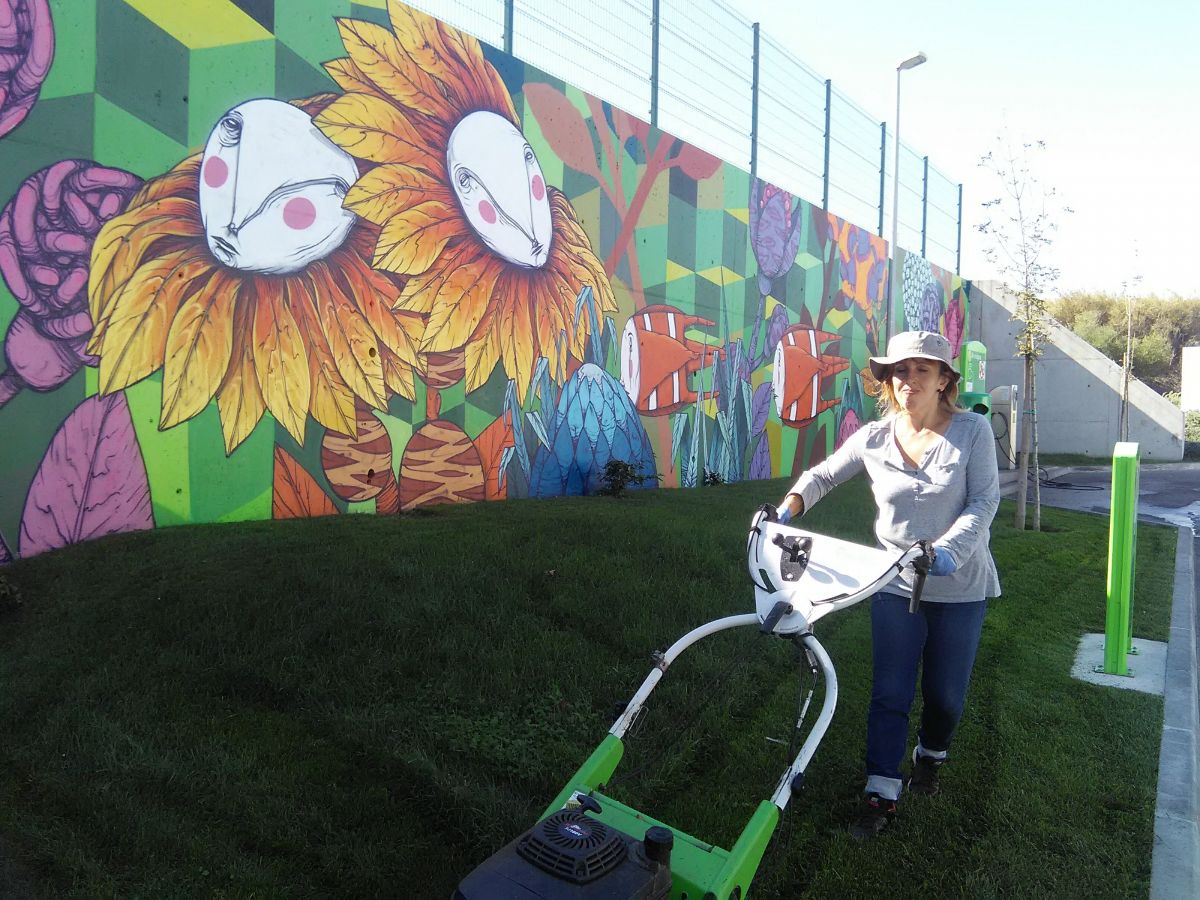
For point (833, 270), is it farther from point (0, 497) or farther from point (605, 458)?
point (0, 497)

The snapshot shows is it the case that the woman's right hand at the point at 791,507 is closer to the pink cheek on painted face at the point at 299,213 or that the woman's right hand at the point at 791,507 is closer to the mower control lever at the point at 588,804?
the mower control lever at the point at 588,804

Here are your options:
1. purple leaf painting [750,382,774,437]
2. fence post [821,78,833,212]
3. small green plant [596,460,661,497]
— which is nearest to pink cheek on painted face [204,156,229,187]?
small green plant [596,460,661,497]

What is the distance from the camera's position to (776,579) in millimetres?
2639

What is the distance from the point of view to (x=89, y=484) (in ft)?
18.7

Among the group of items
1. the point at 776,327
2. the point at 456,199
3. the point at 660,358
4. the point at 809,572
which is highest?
the point at 456,199

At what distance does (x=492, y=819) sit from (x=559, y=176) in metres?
7.71

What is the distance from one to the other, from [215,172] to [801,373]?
10.9 m

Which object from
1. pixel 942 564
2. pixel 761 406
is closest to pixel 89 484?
pixel 942 564

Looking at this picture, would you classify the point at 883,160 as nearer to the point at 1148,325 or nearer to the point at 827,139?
the point at 827,139

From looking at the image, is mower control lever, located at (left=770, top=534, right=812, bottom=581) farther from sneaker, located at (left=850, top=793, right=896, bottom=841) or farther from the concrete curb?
the concrete curb

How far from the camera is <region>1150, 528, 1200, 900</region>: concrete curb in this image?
288cm

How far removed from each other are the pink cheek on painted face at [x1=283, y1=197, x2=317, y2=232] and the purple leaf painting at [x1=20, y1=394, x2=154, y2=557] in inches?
75.5

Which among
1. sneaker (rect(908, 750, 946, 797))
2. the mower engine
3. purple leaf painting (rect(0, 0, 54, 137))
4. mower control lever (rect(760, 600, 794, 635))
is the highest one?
purple leaf painting (rect(0, 0, 54, 137))

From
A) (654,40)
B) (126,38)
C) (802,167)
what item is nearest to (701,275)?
(654,40)
